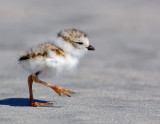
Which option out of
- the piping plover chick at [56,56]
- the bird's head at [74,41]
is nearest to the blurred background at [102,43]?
the piping plover chick at [56,56]

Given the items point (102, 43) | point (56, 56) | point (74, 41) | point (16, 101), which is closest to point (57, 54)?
point (56, 56)

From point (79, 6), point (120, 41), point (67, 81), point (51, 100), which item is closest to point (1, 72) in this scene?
point (67, 81)

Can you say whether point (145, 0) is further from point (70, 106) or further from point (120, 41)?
point (70, 106)

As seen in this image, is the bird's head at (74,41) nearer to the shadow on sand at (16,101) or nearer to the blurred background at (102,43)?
the blurred background at (102,43)

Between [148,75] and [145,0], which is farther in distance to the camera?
[145,0]

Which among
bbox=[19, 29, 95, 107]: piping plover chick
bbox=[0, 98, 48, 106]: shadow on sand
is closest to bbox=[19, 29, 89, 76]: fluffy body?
bbox=[19, 29, 95, 107]: piping plover chick

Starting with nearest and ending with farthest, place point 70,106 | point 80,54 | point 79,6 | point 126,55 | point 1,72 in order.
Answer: point 70,106, point 80,54, point 1,72, point 126,55, point 79,6

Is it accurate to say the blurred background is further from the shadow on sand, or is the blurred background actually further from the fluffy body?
the fluffy body
